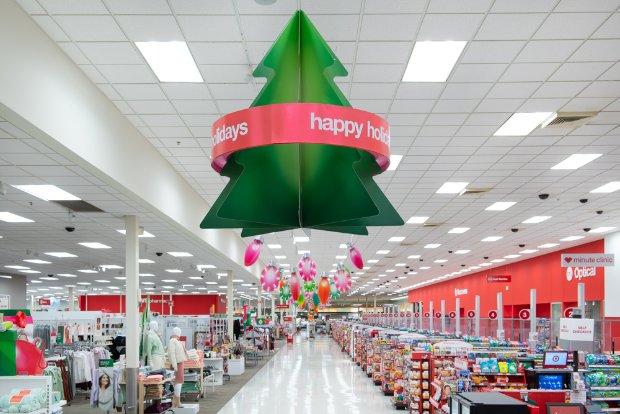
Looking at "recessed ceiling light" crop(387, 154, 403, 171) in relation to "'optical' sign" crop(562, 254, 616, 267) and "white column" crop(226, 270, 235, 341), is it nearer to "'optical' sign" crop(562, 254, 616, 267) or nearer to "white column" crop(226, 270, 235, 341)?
"'optical' sign" crop(562, 254, 616, 267)

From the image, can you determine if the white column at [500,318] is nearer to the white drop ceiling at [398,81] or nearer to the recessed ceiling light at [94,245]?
the white drop ceiling at [398,81]

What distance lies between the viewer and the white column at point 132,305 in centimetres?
1028

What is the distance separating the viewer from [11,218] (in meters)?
11.8

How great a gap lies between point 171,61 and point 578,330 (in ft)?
24.5

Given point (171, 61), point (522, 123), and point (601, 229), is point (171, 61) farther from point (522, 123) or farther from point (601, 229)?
point (601, 229)

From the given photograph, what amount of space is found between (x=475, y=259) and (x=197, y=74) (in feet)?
70.3

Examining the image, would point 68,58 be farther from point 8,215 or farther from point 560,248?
point 560,248

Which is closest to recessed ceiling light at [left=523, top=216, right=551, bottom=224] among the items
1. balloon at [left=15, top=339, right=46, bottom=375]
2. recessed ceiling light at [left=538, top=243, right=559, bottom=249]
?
recessed ceiling light at [left=538, top=243, right=559, bottom=249]

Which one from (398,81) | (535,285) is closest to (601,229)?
(535,285)

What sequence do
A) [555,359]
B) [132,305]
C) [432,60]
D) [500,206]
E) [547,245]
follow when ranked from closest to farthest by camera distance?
[432,60] < [555,359] < [132,305] < [500,206] < [547,245]

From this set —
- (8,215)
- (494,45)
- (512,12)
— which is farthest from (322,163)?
(8,215)

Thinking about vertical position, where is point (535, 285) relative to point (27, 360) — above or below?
above

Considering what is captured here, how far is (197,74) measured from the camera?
6.58 m

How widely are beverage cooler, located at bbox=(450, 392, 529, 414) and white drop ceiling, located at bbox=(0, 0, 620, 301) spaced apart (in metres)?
2.28
